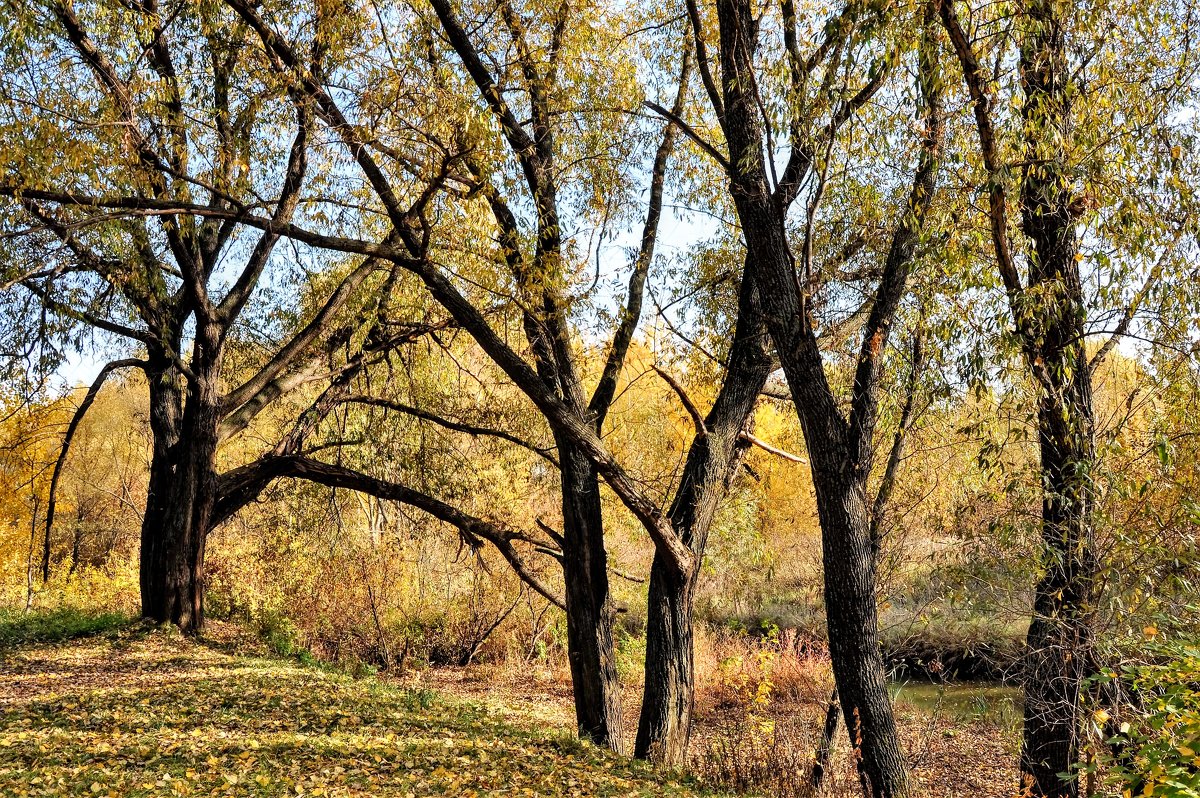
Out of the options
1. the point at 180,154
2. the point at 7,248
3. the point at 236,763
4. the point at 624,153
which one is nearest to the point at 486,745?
the point at 236,763

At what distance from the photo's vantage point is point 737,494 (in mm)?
10648

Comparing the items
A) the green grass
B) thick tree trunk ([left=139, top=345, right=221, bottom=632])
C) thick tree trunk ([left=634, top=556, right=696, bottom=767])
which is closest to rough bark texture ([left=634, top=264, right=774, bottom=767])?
thick tree trunk ([left=634, top=556, right=696, bottom=767])

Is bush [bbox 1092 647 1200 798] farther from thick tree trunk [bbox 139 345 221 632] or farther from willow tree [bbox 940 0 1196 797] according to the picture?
thick tree trunk [bbox 139 345 221 632]

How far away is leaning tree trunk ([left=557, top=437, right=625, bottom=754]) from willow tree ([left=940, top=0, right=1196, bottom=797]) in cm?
348

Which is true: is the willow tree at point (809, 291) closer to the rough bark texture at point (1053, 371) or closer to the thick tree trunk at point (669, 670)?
the rough bark texture at point (1053, 371)

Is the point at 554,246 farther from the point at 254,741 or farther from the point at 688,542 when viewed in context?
the point at 254,741

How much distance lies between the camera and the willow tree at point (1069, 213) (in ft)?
17.4

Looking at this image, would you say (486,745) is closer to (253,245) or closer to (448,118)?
(448,118)

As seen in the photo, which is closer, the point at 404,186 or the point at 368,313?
the point at 404,186

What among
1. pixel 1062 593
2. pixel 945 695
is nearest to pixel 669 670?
pixel 1062 593

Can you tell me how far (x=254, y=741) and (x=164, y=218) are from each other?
261 inches

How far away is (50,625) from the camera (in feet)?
37.9

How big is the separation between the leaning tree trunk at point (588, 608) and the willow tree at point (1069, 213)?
11.4 ft

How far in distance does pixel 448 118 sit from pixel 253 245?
255 inches
